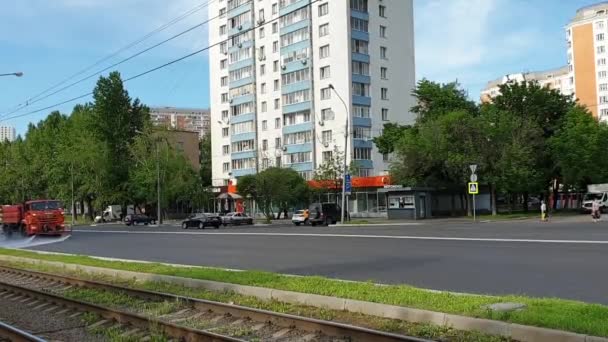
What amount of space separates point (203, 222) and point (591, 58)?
338ft

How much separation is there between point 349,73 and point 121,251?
53.4 metres

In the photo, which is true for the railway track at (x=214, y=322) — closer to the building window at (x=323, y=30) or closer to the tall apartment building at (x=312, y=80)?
the tall apartment building at (x=312, y=80)

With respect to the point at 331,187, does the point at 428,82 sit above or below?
above

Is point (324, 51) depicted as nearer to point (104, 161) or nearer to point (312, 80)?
point (312, 80)

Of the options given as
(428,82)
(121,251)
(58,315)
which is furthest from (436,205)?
(58,315)

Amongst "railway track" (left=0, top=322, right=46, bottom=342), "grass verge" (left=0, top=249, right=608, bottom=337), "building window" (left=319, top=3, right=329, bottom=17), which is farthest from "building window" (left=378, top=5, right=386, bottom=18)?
"railway track" (left=0, top=322, right=46, bottom=342)

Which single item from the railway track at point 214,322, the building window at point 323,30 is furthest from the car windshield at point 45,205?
the building window at point 323,30

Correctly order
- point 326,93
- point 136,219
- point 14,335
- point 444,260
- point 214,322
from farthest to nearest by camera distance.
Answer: point 326,93, point 136,219, point 444,260, point 214,322, point 14,335

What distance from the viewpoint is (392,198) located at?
5547cm

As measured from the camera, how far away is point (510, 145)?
5225 cm

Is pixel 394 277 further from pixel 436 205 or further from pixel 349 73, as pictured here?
pixel 349 73

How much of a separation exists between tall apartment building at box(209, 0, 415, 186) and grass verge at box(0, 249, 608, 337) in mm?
57535

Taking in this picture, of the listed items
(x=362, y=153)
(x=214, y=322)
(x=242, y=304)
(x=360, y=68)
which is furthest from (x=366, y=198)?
(x=214, y=322)

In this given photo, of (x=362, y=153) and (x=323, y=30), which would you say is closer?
(x=362, y=153)
